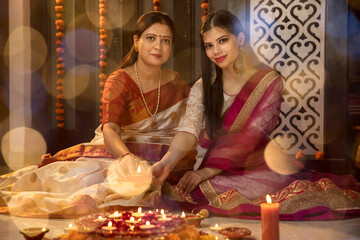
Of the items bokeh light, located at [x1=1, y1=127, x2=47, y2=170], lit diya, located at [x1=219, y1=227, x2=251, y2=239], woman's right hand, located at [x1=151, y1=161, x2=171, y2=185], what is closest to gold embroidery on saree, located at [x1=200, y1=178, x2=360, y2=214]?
woman's right hand, located at [x1=151, y1=161, x2=171, y2=185]

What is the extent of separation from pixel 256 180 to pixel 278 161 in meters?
0.22

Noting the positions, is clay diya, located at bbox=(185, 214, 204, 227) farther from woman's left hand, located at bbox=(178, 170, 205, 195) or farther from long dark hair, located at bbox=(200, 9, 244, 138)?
long dark hair, located at bbox=(200, 9, 244, 138)

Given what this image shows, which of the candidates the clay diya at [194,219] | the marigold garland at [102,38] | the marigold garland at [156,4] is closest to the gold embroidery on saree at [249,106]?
the clay diya at [194,219]

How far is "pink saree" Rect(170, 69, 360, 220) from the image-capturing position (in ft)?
9.29

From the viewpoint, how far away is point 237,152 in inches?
119

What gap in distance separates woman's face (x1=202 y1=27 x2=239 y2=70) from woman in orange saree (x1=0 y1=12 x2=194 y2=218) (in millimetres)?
362

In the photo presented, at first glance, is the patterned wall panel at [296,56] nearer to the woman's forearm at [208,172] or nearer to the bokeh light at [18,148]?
the woman's forearm at [208,172]

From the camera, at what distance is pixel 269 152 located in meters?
3.12

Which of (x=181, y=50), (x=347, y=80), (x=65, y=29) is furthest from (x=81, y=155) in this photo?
(x=347, y=80)

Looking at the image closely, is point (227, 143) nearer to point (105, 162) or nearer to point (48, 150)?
point (105, 162)

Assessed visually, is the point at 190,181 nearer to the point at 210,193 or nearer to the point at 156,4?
the point at 210,193

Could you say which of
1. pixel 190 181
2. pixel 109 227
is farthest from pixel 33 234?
pixel 190 181

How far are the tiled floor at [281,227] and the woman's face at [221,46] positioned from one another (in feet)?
3.46

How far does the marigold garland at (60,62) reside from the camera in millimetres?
5484
